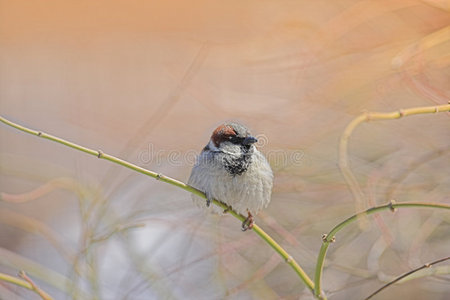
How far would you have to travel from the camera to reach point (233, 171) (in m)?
1.70

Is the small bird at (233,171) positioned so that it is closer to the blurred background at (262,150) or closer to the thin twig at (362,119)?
the blurred background at (262,150)

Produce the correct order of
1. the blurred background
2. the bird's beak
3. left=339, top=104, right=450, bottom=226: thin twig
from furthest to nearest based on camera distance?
the blurred background
the bird's beak
left=339, top=104, right=450, bottom=226: thin twig

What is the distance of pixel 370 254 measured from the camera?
6.78ft

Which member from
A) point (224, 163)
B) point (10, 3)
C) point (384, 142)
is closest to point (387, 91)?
point (384, 142)

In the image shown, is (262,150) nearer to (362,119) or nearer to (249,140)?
(249,140)

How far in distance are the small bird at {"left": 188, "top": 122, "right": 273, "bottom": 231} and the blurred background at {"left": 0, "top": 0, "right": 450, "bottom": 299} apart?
0.66 feet

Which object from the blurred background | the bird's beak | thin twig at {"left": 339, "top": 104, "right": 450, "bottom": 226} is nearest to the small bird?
the bird's beak

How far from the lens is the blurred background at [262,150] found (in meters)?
1.88

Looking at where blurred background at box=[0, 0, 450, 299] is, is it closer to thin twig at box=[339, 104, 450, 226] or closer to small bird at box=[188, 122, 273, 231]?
small bird at box=[188, 122, 273, 231]

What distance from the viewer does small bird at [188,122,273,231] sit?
5.50ft

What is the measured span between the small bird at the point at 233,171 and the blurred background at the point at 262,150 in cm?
20

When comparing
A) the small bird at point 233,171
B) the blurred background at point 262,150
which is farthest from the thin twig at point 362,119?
the small bird at point 233,171

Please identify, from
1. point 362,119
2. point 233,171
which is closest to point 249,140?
point 233,171

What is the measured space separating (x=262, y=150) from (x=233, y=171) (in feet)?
2.02
